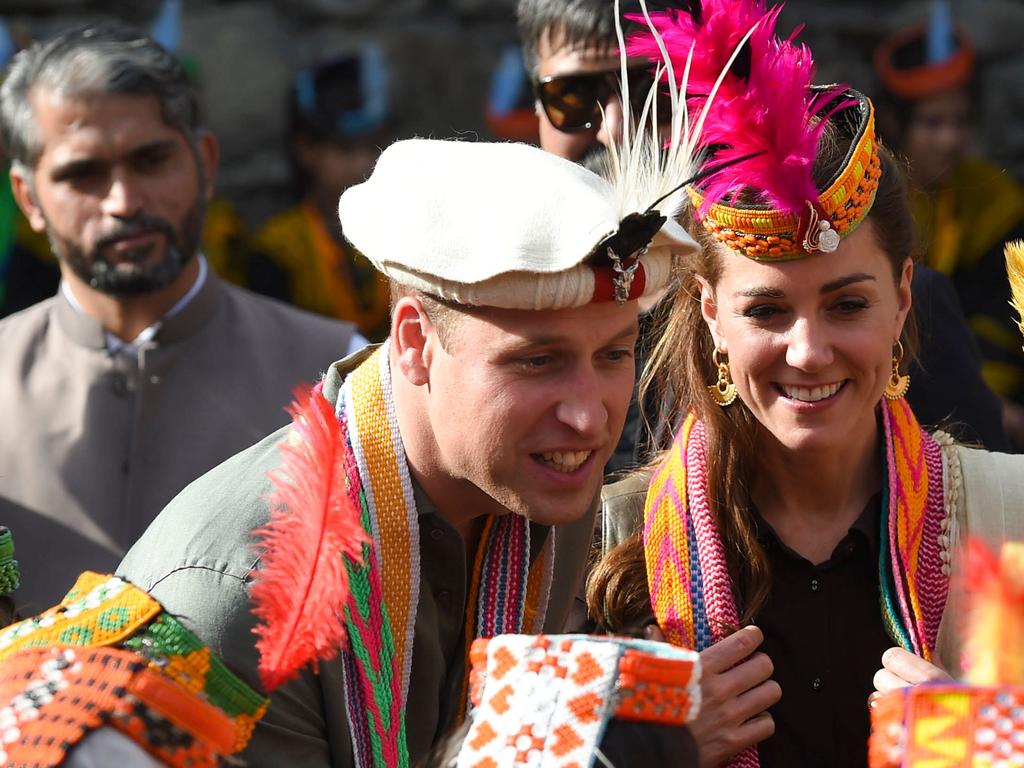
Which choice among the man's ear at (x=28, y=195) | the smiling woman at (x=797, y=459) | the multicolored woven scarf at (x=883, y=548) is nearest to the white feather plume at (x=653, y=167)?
the smiling woman at (x=797, y=459)

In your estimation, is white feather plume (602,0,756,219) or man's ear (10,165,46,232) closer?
white feather plume (602,0,756,219)

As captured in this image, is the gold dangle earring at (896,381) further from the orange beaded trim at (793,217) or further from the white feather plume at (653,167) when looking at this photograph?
the white feather plume at (653,167)

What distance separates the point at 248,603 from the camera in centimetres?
237

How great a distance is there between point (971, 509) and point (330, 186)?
349 centimetres

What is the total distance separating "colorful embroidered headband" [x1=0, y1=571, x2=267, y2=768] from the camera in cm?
196

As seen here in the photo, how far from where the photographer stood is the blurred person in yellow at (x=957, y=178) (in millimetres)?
4902

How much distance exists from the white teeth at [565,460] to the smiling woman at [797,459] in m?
0.41

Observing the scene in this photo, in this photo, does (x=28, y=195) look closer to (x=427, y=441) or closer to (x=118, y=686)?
(x=427, y=441)

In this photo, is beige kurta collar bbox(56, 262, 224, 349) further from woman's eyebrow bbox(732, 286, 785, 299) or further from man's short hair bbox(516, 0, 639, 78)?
woman's eyebrow bbox(732, 286, 785, 299)

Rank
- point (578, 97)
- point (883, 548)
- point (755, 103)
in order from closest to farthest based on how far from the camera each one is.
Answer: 1. point (755, 103)
2. point (883, 548)
3. point (578, 97)

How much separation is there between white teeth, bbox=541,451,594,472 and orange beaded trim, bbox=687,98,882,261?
0.58 metres

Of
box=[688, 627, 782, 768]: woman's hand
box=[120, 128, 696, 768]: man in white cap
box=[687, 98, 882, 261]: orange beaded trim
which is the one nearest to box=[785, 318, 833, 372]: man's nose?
box=[687, 98, 882, 261]: orange beaded trim

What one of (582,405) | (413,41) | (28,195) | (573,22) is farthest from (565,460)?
(413,41)

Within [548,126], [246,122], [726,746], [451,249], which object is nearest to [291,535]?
[451,249]
